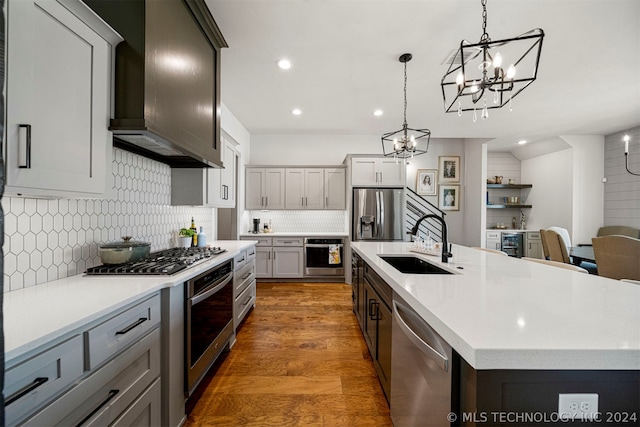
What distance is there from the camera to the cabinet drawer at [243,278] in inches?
105

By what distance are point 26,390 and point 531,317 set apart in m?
1.57

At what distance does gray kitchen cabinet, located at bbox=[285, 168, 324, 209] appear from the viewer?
207 inches

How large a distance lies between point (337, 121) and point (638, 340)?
15.1ft

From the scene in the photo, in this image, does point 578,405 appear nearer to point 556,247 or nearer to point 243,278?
point 243,278

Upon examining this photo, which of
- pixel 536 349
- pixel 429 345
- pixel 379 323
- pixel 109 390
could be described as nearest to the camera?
pixel 536 349

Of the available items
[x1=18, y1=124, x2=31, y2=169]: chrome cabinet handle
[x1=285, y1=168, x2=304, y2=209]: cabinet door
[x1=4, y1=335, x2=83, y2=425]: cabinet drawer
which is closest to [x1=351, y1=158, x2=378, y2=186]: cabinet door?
[x1=285, y1=168, x2=304, y2=209]: cabinet door

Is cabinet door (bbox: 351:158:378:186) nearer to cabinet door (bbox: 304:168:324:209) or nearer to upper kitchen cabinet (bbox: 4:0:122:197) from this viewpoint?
cabinet door (bbox: 304:168:324:209)

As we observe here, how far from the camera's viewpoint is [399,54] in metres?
2.75

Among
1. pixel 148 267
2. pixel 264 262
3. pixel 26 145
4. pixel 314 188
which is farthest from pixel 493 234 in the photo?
pixel 26 145

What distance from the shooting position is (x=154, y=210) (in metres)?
2.41

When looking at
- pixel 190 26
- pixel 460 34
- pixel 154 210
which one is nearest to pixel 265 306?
pixel 154 210

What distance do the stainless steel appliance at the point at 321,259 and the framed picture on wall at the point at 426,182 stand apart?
255 cm

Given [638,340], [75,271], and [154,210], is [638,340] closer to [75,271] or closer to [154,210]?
[75,271]

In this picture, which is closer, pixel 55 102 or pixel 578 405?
pixel 578 405
